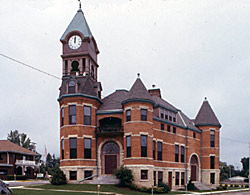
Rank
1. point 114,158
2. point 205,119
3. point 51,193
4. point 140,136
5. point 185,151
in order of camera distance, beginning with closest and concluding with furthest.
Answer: point 51,193 < point 140,136 < point 114,158 < point 185,151 < point 205,119

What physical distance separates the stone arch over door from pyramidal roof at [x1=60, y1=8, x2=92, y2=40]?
26.8m

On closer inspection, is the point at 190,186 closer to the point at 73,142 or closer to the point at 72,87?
the point at 73,142

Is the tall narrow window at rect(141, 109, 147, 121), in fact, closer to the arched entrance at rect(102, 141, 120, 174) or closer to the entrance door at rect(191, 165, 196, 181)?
the arched entrance at rect(102, 141, 120, 174)

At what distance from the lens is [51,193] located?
32.3 metres

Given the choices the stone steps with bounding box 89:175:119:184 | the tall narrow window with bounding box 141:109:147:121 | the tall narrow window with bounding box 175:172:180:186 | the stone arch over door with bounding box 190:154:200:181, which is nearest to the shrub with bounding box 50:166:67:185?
the stone steps with bounding box 89:175:119:184

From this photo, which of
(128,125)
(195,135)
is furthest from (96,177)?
(195,135)

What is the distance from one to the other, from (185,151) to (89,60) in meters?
21.2

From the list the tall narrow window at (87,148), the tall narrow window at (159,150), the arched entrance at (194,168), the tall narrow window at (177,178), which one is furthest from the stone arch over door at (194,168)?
the tall narrow window at (87,148)

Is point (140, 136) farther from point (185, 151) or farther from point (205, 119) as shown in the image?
point (205, 119)

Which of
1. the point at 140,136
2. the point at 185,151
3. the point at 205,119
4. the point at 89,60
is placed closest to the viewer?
the point at 140,136

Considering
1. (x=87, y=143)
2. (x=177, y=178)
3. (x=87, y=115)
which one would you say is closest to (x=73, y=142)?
(x=87, y=143)

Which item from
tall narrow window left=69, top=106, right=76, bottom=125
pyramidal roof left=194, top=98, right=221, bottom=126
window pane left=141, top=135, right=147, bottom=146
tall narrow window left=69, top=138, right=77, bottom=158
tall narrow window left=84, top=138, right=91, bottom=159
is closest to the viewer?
window pane left=141, top=135, right=147, bottom=146

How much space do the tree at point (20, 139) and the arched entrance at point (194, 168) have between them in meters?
49.4

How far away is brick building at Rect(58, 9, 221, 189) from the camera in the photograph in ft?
139
